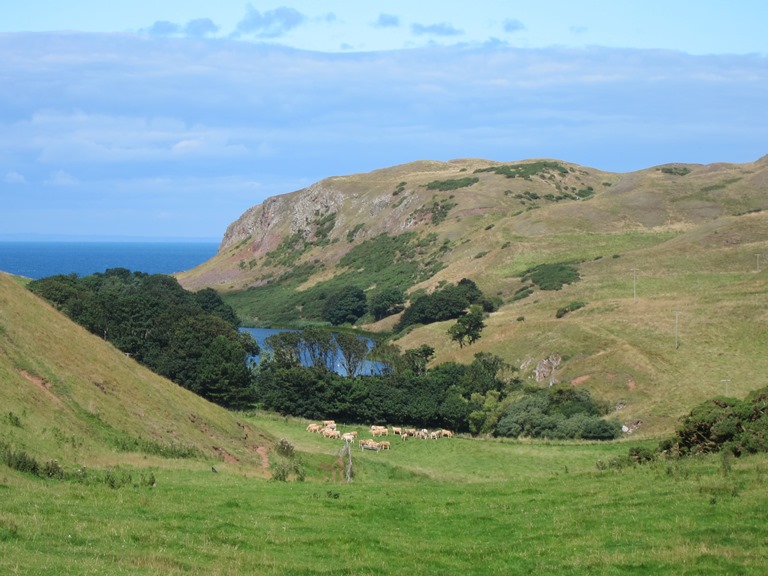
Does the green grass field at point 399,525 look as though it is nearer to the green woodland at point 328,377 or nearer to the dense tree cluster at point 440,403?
the dense tree cluster at point 440,403

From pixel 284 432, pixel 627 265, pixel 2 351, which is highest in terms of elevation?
pixel 627 265

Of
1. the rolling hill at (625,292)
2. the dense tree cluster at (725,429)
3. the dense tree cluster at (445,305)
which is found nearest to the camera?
the dense tree cluster at (725,429)

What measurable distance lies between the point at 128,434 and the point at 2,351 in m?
6.21

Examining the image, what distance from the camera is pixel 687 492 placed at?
25188 millimetres

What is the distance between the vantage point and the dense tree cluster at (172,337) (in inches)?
3120

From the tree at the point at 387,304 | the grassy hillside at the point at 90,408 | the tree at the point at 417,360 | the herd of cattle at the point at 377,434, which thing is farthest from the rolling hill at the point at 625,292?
the grassy hillside at the point at 90,408

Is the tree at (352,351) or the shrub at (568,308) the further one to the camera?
the shrub at (568,308)

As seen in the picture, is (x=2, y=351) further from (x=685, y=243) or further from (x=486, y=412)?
(x=685, y=243)

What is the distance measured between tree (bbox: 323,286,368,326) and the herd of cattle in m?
94.6

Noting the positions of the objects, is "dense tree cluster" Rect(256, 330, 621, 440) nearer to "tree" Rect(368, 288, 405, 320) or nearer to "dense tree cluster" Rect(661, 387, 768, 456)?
"dense tree cluster" Rect(661, 387, 768, 456)

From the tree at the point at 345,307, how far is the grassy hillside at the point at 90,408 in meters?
115

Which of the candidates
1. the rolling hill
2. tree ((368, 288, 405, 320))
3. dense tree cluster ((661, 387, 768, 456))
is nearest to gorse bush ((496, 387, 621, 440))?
the rolling hill

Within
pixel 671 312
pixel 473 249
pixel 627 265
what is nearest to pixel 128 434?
pixel 671 312

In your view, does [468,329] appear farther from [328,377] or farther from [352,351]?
[328,377]
